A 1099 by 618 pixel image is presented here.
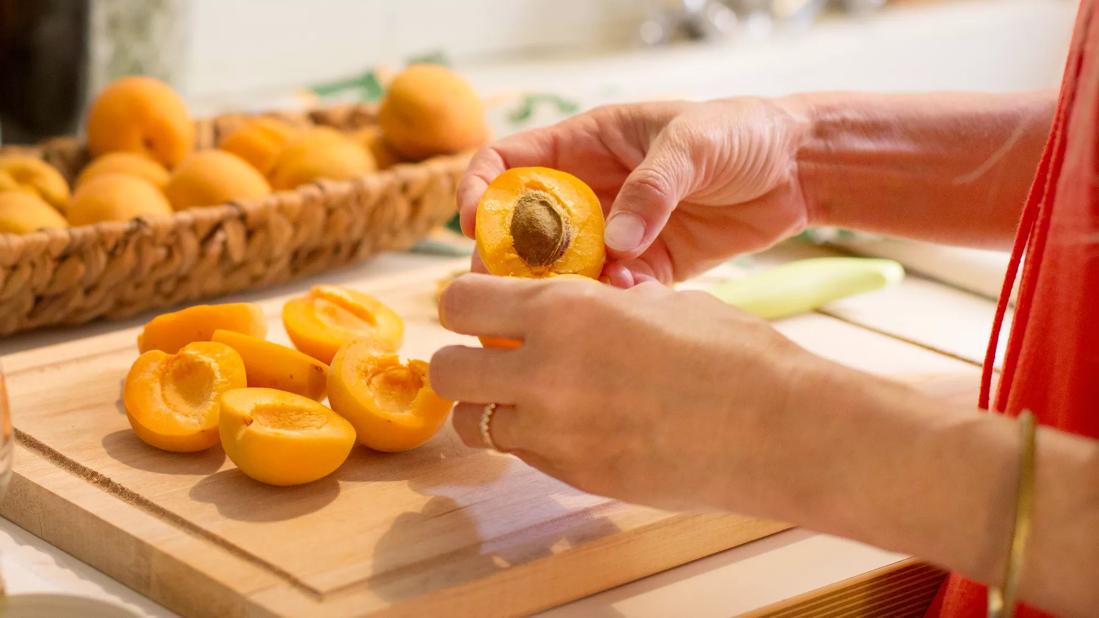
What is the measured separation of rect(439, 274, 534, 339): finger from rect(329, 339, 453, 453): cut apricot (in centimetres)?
14

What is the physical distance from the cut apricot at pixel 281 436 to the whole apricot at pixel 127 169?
554 millimetres

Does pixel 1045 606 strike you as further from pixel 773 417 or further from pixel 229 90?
pixel 229 90

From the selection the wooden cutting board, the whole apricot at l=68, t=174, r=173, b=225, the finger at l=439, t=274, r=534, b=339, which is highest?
the finger at l=439, t=274, r=534, b=339

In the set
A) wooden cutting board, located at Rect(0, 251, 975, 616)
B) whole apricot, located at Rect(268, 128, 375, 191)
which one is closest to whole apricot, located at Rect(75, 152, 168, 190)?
whole apricot, located at Rect(268, 128, 375, 191)

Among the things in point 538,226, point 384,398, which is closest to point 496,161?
point 538,226

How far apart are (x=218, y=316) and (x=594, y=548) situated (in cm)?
44

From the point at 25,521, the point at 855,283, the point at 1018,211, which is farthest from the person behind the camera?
the point at 855,283

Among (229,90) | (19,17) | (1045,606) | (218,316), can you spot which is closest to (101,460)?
(218,316)

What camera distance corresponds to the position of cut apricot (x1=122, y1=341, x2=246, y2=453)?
0.99 metres

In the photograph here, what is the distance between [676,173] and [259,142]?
70 centimetres

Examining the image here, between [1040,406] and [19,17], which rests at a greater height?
[19,17]

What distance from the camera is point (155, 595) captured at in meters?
0.88

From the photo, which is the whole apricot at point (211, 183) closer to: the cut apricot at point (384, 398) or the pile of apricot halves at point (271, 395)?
the pile of apricot halves at point (271, 395)

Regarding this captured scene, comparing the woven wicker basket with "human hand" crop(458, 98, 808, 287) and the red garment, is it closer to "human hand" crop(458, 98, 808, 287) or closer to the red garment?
"human hand" crop(458, 98, 808, 287)
